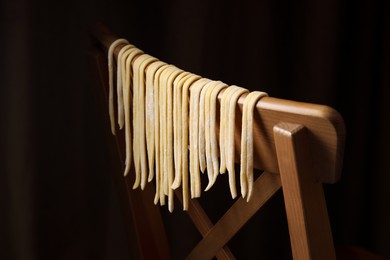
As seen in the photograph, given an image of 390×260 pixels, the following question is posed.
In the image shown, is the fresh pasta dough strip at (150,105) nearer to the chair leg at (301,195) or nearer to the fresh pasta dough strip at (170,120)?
the fresh pasta dough strip at (170,120)

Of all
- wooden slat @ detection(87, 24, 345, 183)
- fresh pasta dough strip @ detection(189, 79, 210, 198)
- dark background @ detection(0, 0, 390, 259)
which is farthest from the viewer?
dark background @ detection(0, 0, 390, 259)

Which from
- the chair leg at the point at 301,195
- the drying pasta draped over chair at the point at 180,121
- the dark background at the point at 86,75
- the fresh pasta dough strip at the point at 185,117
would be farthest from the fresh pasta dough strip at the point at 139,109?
the dark background at the point at 86,75

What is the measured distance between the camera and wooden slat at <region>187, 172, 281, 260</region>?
595 mm

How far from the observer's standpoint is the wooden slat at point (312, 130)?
48cm

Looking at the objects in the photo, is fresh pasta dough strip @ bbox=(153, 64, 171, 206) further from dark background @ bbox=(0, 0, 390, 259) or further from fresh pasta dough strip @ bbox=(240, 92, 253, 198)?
dark background @ bbox=(0, 0, 390, 259)

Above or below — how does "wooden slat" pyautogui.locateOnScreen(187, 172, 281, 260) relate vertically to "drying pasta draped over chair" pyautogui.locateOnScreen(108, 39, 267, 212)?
below

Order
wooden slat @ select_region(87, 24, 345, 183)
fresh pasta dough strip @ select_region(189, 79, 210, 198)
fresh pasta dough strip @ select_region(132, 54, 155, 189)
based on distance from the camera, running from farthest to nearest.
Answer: fresh pasta dough strip @ select_region(132, 54, 155, 189)
fresh pasta dough strip @ select_region(189, 79, 210, 198)
wooden slat @ select_region(87, 24, 345, 183)

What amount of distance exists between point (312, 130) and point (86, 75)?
2.57 feet

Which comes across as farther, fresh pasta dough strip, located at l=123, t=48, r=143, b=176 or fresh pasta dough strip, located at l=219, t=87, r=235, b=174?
fresh pasta dough strip, located at l=123, t=48, r=143, b=176

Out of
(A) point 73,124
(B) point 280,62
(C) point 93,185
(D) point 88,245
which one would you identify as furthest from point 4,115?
(B) point 280,62

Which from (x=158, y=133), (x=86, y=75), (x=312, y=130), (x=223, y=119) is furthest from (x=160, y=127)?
(x=86, y=75)

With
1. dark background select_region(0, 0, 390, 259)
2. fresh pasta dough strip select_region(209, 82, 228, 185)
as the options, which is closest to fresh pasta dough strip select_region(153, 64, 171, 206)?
fresh pasta dough strip select_region(209, 82, 228, 185)

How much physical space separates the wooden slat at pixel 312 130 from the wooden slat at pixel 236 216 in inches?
1.6

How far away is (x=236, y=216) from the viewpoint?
2.17ft
